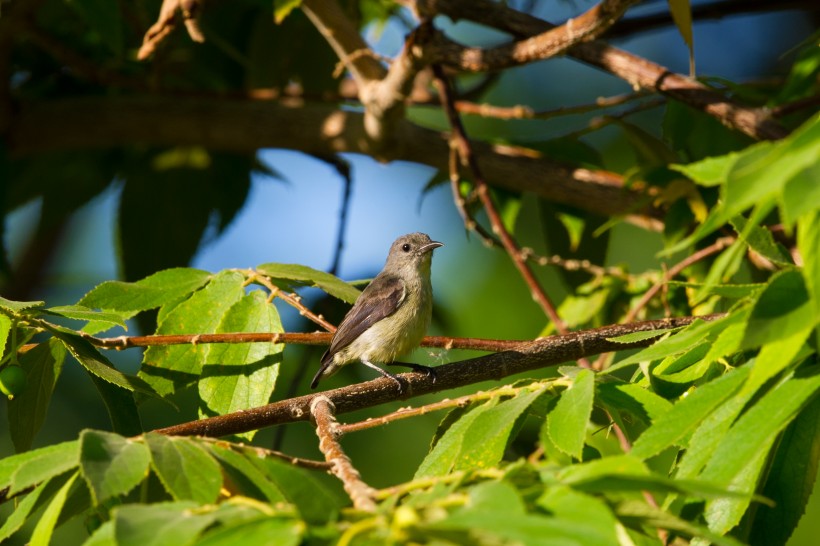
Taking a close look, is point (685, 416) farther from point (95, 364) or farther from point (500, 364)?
point (95, 364)

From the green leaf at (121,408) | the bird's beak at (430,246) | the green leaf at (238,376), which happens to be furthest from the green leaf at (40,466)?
the bird's beak at (430,246)

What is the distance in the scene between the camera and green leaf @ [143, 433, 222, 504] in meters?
1.64

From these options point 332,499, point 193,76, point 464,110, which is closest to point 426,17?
point 464,110

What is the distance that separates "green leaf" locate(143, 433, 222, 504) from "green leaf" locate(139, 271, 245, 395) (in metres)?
0.99

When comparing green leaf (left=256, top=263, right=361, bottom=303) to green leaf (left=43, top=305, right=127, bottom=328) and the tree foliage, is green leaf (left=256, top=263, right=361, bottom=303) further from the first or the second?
green leaf (left=43, top=305, right=127, bottom=328)

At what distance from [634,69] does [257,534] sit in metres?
2.94

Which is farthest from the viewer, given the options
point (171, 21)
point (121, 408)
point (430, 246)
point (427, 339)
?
point (430, 246)

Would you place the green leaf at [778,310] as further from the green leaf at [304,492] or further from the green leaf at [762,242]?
the green leaf at [304,492]

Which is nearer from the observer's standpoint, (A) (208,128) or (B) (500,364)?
(B) (500,364)

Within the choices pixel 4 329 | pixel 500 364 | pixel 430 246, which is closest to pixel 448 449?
pixel 500 364

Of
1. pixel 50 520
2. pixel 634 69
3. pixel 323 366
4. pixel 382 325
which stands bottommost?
pixel 323 366

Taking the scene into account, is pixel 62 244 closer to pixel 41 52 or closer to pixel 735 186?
pixel 41 52

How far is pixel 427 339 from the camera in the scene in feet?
11.0

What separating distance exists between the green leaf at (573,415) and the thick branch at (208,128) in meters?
2.86
